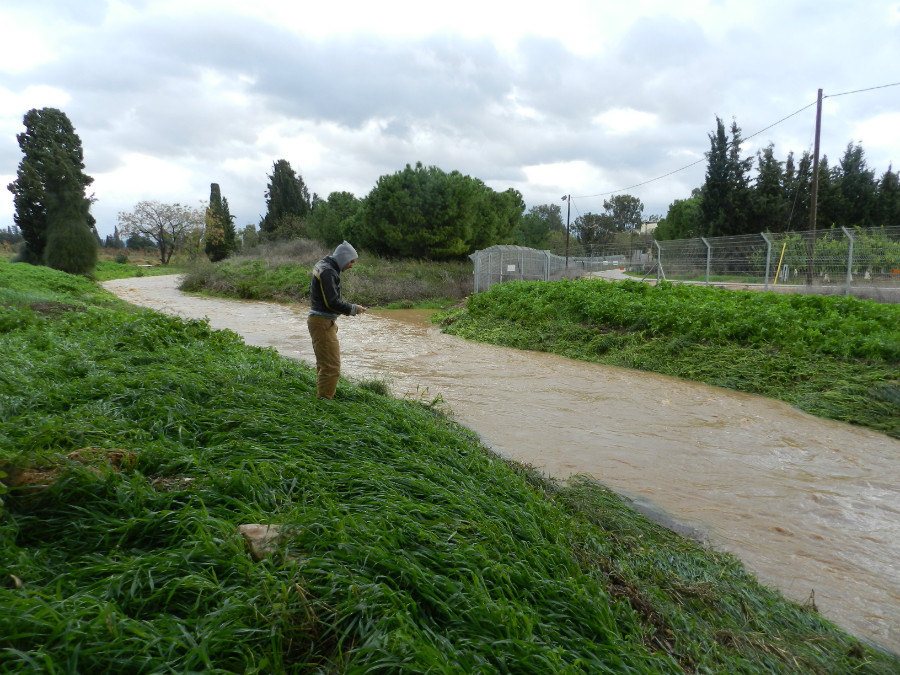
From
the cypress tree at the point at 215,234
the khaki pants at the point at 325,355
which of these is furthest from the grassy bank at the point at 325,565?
the cypress tree at the point at 215,234

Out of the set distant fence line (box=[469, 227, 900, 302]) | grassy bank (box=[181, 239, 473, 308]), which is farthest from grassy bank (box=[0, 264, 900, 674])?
grassy bank (box=[181, 239, 473, 308])

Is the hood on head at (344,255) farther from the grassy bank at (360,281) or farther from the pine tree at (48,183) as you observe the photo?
the pine tree at (48,183)

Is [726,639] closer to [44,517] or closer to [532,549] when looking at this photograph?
[532,549]

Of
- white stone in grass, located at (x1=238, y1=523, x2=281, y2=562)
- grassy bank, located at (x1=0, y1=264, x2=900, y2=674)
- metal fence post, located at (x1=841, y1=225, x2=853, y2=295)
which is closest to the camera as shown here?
grassy bank, located at (x1=0, y1=264, x2=900, y2=674)

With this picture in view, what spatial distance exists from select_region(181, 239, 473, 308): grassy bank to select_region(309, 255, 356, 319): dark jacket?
1923cm

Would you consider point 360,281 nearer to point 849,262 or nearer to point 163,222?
point 849,262

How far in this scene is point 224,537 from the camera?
270 centimetres

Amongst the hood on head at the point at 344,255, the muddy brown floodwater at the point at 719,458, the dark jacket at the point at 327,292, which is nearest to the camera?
the muddy brown floodwater at the point at 719,458

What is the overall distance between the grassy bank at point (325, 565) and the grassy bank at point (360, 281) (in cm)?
2120

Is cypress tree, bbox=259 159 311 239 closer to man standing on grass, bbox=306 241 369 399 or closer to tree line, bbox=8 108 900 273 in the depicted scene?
tree line, bbox=8 108 900 273

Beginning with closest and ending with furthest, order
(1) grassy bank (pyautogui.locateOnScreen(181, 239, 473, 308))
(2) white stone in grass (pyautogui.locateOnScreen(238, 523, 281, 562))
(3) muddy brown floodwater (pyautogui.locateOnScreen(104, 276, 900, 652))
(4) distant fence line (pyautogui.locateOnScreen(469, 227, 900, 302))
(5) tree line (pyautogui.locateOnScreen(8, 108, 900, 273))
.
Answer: (2) white stone in grass (pyautogui.locateOnScreen(238, 523, 281, 562))
(3) muddy brown floodwater (pyautogui.locateOnScreen(104, 276, 900, 652))
(4) distant fence line (pyautogui.locateOnScreen(469, 227, 900, 302))
(1) grassy bank (pyautogui.locateOnScreen(181, 239, 473, 308))
(5) tree line (pyautogui.locateOnScreen(8, 108, 900, 273))

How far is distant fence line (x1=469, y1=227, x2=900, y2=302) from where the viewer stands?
14883 millimetres

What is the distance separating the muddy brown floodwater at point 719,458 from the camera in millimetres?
4160

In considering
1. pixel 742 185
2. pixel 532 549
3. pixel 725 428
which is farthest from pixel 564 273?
pixel 532 549
